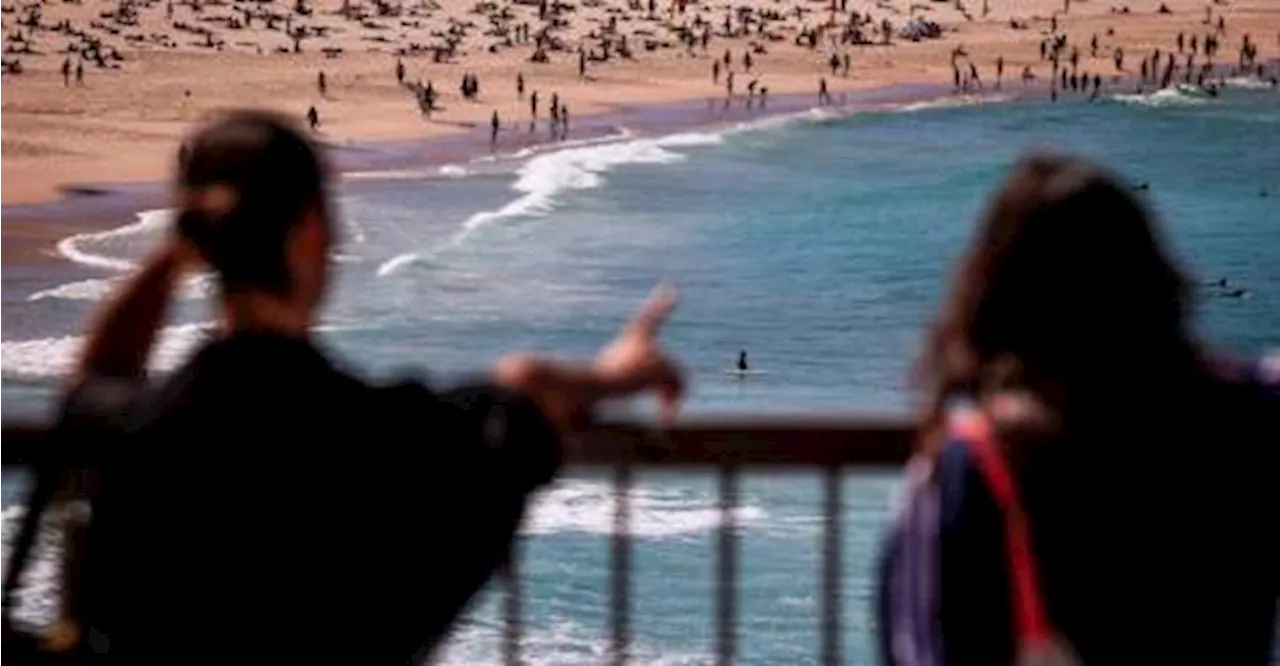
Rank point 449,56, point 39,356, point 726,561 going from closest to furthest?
point 726,561
point 39,356
point 449,56

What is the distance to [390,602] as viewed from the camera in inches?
114

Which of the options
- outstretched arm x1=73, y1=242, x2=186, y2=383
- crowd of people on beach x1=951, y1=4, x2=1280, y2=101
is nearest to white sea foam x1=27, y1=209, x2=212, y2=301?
outstretched arm x1=73, y1=242, x2=186, y2=383

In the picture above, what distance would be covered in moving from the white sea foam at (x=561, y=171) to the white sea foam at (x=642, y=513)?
13.9m

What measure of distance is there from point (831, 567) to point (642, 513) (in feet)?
45.4

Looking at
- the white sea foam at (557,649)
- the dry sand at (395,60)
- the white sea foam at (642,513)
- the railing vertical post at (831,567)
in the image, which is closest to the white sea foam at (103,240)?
the dry sand at (395,60)

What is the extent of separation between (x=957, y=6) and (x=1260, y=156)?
25289 mm

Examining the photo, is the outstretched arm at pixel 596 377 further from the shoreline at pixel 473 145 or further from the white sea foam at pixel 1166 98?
the white sea foam at pixel 1166 98

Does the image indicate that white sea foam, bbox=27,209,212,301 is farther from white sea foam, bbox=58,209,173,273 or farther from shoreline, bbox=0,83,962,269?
shoreline, bbox=0,83,962,269

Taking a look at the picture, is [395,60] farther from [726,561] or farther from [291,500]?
[291,500]

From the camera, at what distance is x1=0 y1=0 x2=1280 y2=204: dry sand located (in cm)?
4419

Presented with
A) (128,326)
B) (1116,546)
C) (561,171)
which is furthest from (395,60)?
(1116,546)

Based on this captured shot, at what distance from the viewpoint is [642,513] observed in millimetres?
18156

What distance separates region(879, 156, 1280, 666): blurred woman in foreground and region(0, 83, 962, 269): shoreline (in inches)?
867

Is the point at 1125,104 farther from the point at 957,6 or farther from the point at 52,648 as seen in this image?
the point at 52,648
